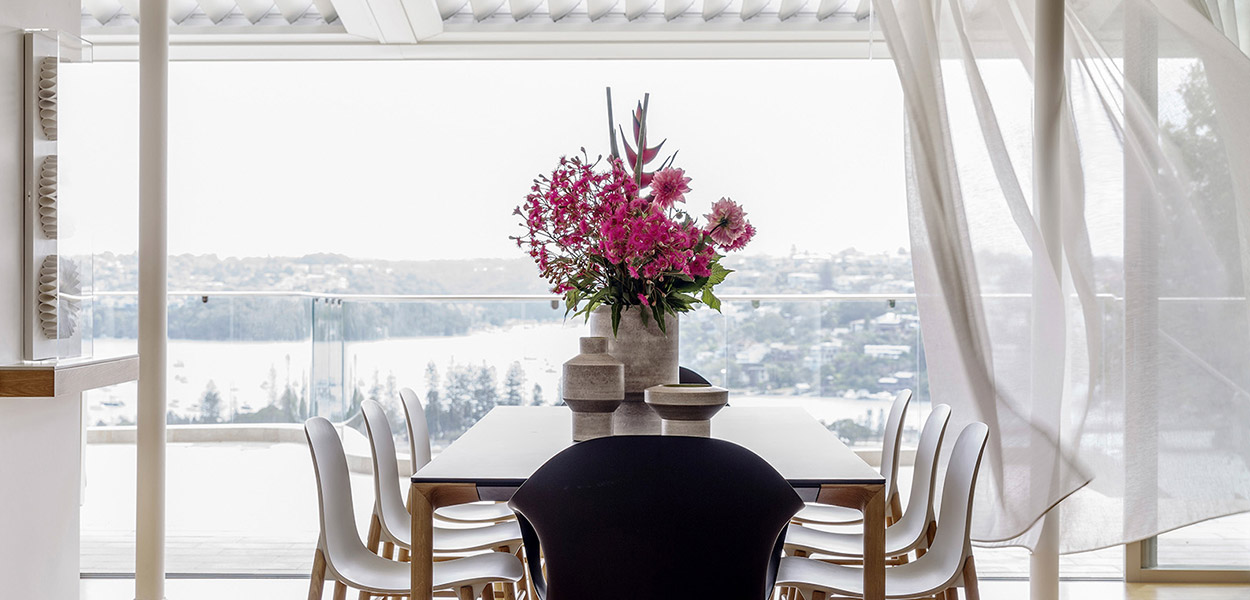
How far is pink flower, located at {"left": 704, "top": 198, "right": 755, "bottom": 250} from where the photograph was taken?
229 cm

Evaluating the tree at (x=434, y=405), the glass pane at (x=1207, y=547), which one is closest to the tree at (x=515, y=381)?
the tree at (x=434, y=405)

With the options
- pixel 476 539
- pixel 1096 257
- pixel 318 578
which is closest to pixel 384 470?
pixel 476 539

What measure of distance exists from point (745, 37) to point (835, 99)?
2005 mm

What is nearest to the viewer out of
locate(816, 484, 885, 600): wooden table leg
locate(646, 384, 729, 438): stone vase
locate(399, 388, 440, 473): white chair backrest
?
locate(816, 484, 885, 600): wooden table leg

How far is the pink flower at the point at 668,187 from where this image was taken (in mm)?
2209

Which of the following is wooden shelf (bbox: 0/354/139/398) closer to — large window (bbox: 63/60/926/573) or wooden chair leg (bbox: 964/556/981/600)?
large window (bbox: 63/60/926/573)

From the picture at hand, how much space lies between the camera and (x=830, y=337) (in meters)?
4.43

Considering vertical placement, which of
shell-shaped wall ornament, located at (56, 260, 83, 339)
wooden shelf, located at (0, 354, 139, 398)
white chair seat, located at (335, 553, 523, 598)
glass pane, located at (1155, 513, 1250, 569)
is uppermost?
shell-shaped wall ornament, located at (56, 260, 83, 339)

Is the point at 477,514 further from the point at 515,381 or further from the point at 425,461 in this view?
the point at 515,381

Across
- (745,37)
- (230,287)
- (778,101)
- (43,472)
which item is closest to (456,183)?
(230,287)

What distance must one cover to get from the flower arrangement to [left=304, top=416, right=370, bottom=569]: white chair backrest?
2.18ft

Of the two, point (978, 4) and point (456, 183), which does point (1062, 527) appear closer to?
point (978, 4)

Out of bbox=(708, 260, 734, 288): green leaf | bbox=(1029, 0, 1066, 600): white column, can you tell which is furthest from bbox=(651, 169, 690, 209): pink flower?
bbox=(1029, 0, 1066, 600): white column

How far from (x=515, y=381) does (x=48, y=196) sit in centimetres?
252
